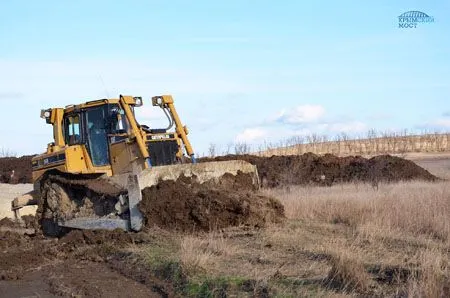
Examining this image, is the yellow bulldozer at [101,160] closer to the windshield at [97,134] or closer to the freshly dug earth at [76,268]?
the windshield at [97,134]

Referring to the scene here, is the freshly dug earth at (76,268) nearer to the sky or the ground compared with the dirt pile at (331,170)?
nearer to the ground

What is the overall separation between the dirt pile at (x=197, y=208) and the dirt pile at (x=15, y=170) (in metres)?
23.7

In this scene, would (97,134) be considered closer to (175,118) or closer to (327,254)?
(175,118)

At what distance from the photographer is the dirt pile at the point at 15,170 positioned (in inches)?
1412

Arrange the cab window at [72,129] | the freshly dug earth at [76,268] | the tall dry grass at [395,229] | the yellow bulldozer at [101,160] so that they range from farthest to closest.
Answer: the cab window at [72,129] < the yellow bulldozer at [101,160] < the freshly dug earth at [76,268] < the tall dry grass at [395,229]

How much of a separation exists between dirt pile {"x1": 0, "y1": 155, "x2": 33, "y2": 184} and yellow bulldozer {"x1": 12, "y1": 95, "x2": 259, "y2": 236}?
19371 millimetres

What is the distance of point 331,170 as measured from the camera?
95.5ft

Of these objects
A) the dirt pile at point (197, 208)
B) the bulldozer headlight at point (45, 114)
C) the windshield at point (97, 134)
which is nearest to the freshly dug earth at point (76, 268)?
the dirt pile at point (197, 208)

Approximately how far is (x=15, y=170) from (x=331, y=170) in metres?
19.4

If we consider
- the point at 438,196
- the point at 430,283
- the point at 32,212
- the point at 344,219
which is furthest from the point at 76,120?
the point at 430,283

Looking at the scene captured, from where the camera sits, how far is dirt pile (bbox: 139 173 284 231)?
13078 mm

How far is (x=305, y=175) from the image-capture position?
28641 mm

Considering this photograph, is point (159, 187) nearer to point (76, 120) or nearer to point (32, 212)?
point (76, 120)

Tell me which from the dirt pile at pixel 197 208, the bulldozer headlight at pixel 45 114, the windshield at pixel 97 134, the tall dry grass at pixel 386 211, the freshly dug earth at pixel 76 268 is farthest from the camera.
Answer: the bulldozer headlight at pixel 45 114
